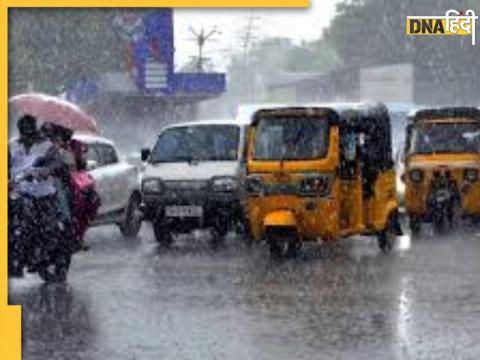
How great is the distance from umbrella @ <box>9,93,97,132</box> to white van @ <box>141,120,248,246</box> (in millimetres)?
3650

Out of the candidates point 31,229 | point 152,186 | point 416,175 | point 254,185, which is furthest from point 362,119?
point 31,229

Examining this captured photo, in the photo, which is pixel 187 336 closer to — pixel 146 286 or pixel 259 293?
pixel 259 293

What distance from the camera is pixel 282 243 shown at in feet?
49.6

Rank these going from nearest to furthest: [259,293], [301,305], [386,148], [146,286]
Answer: [301,305], [259,293], [146,286], [386,148]

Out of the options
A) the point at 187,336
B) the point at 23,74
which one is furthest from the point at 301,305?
the point at 23,74

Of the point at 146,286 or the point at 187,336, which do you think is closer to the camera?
the point at 187,336

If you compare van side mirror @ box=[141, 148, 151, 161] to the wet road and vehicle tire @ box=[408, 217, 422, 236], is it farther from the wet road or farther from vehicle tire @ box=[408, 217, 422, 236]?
vehicle tire @ box=[408, 217, 422, 236]

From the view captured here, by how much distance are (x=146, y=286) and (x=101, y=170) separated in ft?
19.4

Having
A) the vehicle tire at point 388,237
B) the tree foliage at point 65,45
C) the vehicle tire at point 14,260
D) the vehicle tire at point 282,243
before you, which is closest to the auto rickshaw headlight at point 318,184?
the vehicle tire at point 282,243

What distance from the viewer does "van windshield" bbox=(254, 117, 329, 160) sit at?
581 inches

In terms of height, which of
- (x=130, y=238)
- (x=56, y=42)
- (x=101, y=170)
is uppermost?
(x=56, y=42)

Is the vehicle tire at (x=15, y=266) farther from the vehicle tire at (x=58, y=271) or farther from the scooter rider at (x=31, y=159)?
the scooter rider at (x=31, y=159)

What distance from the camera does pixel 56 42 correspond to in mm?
45312

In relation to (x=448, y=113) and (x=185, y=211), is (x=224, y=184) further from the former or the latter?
(x=448, y=113)
